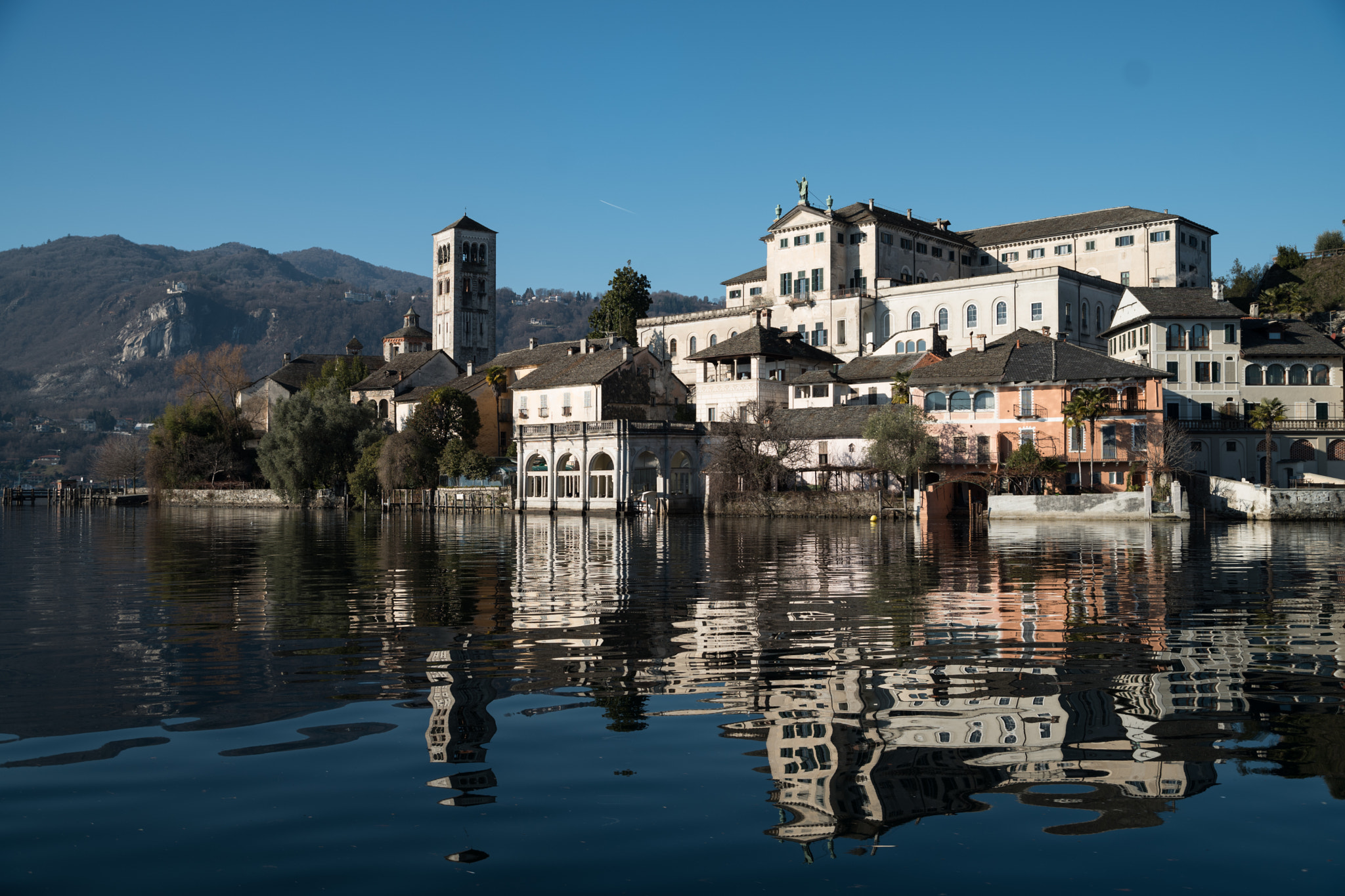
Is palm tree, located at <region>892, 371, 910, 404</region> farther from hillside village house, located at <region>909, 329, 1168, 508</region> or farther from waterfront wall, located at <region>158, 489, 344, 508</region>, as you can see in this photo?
waterfront wall, located at <region>158, 489, 344, 508</region>

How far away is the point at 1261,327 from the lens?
77875mm

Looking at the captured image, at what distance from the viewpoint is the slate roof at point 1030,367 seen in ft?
211

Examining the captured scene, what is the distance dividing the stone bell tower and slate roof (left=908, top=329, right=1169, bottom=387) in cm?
8119

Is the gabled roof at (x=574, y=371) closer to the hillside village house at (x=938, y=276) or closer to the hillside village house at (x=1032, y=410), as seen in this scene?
the hillside village house at (x=938, y=276)

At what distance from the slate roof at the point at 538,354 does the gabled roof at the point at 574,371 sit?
11.2 ft

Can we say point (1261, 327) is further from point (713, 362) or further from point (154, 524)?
point (154, 524)

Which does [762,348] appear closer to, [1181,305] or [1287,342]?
[1181,305]

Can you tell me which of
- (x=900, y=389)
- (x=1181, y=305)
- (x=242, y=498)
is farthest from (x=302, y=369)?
(x=1181, y=305)

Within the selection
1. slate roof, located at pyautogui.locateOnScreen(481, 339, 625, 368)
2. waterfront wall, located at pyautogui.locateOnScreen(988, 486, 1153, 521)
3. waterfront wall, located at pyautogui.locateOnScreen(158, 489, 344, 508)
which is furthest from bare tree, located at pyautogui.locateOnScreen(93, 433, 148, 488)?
waterfront wall, located at pyautogui.locateOnScreen(988, 486, 1153, 521)

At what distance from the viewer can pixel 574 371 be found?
86312 millimetres

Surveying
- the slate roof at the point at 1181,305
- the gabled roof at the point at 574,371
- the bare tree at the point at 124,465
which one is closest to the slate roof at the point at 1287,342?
the slate roof at the point at 1181,305

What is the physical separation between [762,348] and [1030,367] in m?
20.8

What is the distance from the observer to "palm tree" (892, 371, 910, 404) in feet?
243

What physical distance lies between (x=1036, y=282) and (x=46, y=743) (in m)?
85.8
